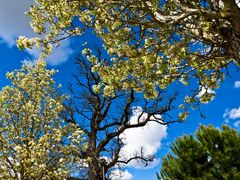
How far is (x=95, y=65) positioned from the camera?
930 centimetres

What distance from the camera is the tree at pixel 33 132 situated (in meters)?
13.6

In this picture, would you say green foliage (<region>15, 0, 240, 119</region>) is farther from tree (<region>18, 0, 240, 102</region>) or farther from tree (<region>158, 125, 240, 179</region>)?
tree (<region>158, 125, 240, 179</region>)

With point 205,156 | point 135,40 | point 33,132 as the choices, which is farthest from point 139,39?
point 205,156

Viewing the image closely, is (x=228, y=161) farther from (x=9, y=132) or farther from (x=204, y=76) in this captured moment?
(x=9, y=132)

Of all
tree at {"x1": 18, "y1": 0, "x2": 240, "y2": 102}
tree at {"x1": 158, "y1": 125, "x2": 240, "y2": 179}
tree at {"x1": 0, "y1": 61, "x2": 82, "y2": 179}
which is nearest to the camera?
tree at {"x1": 18, "y1": 0, "x2": 240, "y2": 102}

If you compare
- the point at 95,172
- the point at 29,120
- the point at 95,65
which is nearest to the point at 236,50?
the point at 95,65

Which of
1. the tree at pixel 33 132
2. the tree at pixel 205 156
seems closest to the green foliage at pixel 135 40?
the tree at pixel 33 132

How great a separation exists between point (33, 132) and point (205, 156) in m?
11.2

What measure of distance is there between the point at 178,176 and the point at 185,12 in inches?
636

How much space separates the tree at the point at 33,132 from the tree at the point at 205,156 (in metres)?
8.20

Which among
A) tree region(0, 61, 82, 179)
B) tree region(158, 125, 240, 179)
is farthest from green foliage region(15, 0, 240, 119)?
tree region(158, 125, 240, 179)

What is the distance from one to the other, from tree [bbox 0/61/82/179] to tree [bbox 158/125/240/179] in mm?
8201

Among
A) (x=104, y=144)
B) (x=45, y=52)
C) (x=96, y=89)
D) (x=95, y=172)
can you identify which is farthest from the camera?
(x=104, y=144)

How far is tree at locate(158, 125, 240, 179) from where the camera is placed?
64.2 ft
